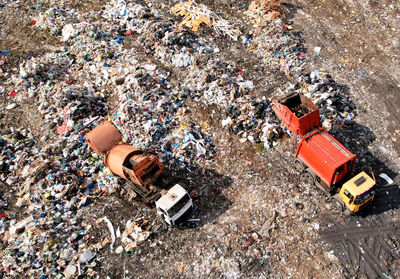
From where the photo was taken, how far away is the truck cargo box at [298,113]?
985 centimetres

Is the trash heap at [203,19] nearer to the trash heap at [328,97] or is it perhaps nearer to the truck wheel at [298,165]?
the trash heap at [328,97]

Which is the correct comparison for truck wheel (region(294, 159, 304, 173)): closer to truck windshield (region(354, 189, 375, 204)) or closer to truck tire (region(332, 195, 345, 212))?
truck tire (region(332, 195, 345, 212))

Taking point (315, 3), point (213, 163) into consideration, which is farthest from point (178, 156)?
point (315, 3)

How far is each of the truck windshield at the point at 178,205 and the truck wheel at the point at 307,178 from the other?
13.7ft

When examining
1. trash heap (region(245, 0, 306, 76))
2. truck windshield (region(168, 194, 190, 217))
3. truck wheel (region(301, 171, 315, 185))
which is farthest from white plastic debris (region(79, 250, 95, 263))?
trash heap (region(245, 0, 306, 76))

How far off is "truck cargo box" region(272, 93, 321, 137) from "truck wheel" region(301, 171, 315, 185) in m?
1.38

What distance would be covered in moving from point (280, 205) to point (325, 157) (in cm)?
215

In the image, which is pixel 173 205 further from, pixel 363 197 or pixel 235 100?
pixel 363 197

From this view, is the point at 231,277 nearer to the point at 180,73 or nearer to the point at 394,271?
the point at 394,271

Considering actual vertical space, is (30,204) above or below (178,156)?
below

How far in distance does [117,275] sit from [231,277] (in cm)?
342

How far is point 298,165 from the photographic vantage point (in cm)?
1069

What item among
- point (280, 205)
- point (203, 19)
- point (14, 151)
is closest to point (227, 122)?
point (280, 205)

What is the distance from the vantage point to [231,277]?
8.70 metres
